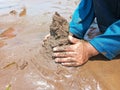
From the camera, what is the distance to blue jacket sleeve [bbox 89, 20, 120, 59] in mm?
2613

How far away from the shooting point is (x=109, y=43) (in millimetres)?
2621

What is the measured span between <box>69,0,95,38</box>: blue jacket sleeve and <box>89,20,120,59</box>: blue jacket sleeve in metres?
0.73

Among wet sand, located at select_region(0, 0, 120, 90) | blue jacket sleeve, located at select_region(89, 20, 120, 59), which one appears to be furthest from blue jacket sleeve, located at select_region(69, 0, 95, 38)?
blue jacket sleeve, located at select_region(89, 20, 120, 59)

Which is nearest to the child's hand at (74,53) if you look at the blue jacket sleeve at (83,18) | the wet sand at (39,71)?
the wet sand at (39,71)

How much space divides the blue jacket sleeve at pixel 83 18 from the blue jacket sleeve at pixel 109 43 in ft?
2.41

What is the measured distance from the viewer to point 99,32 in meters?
3.40

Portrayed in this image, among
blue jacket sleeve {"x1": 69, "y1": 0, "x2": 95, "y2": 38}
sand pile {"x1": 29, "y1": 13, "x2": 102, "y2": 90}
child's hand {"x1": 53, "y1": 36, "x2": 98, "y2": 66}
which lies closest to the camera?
sand pile {"x1": 29, "y1": 13, "x2": 102, "y2": 90}

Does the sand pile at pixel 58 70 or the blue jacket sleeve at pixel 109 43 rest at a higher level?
the blue jacket sleeve at pixel 109 43

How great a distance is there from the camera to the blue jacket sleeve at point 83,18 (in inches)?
133

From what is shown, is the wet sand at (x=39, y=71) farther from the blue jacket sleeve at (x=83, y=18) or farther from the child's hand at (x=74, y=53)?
the blue jacket sleeve at (x=83, y=18)

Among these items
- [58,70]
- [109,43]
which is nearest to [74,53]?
[58,70]

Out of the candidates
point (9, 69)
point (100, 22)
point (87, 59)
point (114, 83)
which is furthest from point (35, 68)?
point (100, 22)

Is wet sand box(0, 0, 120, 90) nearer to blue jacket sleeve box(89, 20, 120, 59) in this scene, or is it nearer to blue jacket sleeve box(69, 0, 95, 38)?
blue jacket sleeve box(89, 20, 120, 59)

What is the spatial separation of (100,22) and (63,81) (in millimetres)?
1083
